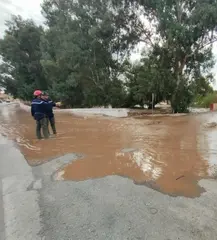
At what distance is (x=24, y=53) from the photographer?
3147 cm

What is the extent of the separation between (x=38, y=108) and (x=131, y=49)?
15.0 m

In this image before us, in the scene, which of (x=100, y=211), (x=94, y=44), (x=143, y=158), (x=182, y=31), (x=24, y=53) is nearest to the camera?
(x=100, y=211)

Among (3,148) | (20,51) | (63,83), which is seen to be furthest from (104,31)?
(20,51)

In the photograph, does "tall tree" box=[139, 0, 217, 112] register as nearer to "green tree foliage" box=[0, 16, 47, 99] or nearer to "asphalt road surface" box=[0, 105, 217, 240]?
"asphalt road surface" box=[0, 105, 217, 240]

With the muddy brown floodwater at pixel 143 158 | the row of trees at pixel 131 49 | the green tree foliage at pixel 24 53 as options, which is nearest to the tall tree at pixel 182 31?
the row of trees at pixel 131 49

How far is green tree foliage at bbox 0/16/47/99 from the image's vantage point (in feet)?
100

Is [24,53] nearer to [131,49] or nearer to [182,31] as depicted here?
[131,49]

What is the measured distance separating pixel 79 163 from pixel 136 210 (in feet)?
7.07

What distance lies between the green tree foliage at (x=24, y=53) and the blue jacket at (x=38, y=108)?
1017 inches

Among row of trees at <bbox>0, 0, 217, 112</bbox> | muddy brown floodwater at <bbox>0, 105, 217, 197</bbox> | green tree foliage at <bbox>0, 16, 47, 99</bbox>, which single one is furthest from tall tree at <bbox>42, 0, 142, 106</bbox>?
muddy brown floodwater at <bbox>0, 105, 217, 197</bbox>

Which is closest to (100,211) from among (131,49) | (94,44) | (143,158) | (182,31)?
(143,158)

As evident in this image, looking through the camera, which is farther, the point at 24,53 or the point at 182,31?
the point at 24,53

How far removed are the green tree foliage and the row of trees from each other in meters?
7.11

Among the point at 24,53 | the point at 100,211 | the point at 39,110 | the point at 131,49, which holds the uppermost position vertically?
the point at 24,53
